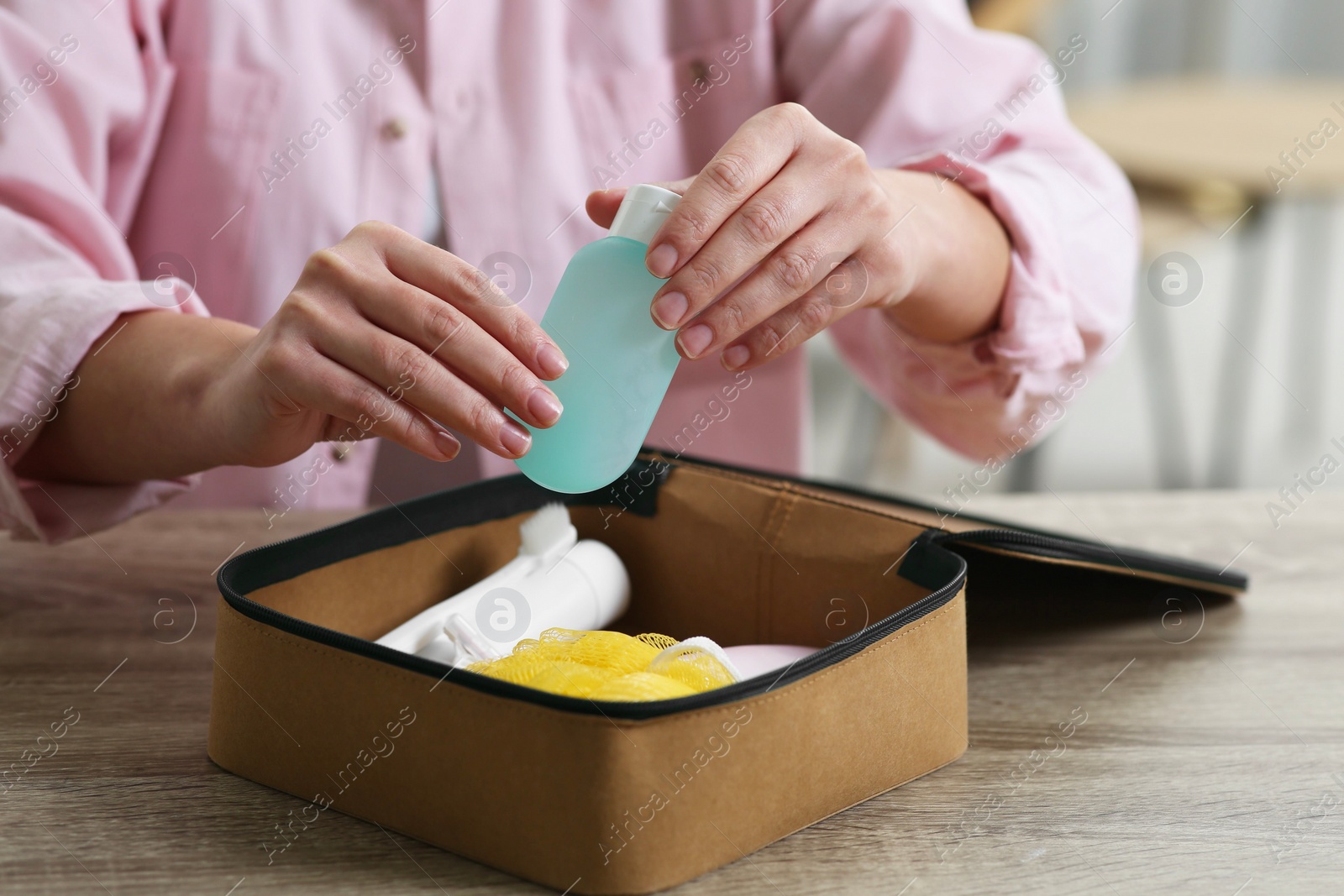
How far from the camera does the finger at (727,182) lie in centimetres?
49

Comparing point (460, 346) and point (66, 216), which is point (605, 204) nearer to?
point (460, 346)

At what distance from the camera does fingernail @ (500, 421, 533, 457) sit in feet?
1.65

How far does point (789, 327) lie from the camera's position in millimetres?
592

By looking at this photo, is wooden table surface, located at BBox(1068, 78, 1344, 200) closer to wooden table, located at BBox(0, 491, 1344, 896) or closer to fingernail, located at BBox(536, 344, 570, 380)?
wooden table, located at BBox(0, 491, 1344, 896)

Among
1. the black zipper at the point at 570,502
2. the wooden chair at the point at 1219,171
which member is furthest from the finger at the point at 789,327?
the wooden chair at the point at 1219,171

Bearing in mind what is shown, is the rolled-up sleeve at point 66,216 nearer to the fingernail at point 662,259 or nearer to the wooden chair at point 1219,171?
the fingernail at point 662,259

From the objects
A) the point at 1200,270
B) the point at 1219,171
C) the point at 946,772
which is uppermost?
the point at 946,772

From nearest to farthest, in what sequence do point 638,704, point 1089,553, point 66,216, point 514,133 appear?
point 638,704 → point 1089,553 → point 66,216 → point 514,133

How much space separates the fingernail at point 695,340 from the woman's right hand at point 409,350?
0.20 feet

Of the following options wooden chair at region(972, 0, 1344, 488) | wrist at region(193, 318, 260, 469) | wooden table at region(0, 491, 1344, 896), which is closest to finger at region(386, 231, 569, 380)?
wrist at region(193, 318, 260, 469)

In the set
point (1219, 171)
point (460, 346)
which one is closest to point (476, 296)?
point (460, 346)

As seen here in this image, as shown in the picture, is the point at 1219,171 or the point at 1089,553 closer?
the point at 1089,553

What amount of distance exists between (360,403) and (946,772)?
32 cm

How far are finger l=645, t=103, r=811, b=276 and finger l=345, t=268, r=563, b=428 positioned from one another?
0.08 m
